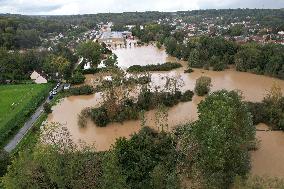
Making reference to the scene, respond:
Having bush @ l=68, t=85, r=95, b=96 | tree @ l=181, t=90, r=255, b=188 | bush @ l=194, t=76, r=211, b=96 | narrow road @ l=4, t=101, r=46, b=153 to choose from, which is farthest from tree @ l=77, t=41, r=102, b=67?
tree @ l=181, t=90, r=255, b=188

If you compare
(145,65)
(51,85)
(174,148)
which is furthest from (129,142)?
(145,65)

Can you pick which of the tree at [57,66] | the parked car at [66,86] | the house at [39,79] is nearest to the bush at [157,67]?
the tree at [57,66]

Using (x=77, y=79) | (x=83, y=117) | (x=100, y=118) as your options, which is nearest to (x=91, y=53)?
(x=77, y=79)

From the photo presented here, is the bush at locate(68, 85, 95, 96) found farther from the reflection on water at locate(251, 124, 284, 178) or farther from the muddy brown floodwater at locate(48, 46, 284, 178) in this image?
the reflection on water at locate(251, 124, 284, 178)

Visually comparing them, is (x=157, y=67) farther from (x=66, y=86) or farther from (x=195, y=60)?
(x=66, y=86)

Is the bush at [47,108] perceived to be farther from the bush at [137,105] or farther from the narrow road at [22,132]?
the bush at [137,105]

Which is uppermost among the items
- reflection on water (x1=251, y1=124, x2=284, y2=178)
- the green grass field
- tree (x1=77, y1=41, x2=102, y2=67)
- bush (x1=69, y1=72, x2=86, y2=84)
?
tree (x1=77, y1=41, x2=102, y2=67)
